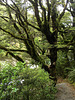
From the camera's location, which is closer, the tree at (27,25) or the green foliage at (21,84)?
the green foliage at (21,84)

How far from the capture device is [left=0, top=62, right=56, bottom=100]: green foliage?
3.46 meters

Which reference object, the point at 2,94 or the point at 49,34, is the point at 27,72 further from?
the point at 49,34

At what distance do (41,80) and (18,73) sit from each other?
109cm

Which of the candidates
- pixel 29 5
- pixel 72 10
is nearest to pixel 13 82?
pixel 29 5

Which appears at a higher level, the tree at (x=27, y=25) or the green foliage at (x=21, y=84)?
the tree at (x=27, y=25)

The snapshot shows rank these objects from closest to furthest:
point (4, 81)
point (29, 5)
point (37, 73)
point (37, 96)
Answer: point (4, 81) → point (37, 96) → point (37, 73) → point (29, 5)

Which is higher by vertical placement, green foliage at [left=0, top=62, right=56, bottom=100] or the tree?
the tree

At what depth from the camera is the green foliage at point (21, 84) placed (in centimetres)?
346

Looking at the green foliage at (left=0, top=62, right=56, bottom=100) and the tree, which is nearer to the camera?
the green foliage at (left=0, top=62, right=56, bottom=100)

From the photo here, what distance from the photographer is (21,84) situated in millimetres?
3818

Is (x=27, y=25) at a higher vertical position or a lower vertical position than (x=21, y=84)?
higher

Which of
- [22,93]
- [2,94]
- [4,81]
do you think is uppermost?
[4,81]

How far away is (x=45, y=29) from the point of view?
683 centimetres

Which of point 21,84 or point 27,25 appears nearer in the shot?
point 21,84
